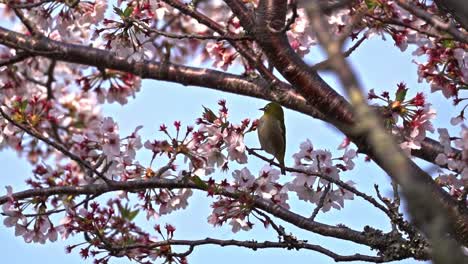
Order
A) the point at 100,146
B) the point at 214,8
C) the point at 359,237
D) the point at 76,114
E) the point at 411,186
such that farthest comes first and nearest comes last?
the point at 76,114
the point at 214,8
the point at 100,146
the point at 359,237
the point at 411,186

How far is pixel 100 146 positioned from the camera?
19.5 feet

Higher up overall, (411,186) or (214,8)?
(214,8)

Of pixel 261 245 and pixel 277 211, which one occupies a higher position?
pixel 277 211

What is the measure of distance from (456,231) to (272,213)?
3.72 feet

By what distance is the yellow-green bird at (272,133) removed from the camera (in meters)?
5.22

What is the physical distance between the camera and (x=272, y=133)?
17.4ft

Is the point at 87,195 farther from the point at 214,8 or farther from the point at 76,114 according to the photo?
the point at 76,114

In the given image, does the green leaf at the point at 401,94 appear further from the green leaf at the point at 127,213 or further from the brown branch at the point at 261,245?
the green leaf at the point at 127,213

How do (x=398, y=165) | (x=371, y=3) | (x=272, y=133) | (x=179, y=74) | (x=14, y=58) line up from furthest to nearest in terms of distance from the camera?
(x=14, y=58) < (x=179, y=74) < (x=272, y=133) < (x=371, y=3) < (x=398, y=165)

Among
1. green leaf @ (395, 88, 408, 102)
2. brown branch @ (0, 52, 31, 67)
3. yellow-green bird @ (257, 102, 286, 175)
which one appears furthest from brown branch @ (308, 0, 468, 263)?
brown branch @ (0, 52, 31, 67)

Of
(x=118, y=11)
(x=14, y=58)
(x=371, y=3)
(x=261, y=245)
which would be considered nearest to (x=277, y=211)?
(x=261, y=245)

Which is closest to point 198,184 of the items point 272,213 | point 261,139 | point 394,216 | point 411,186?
point 272,213

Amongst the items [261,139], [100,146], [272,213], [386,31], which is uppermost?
[386,31]

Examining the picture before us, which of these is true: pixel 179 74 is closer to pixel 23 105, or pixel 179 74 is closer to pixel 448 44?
pixel 23 105
